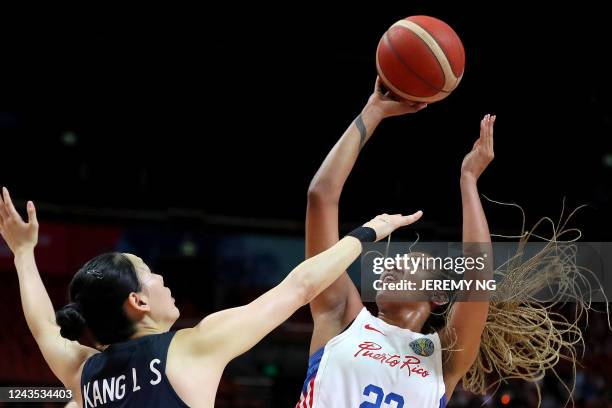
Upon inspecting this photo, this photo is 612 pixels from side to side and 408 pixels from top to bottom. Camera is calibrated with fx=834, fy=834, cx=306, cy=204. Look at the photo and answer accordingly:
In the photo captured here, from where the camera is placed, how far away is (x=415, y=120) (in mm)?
10234

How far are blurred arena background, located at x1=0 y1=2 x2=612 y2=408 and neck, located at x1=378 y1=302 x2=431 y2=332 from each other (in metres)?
5.83

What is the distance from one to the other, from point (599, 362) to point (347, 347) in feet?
24.7

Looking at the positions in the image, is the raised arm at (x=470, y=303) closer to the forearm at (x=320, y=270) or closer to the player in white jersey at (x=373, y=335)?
the player in white jersey at (x=373, y=335)

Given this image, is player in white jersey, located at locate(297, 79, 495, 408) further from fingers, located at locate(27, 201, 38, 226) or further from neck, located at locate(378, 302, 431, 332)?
fingers, located at locate(27, 201, 38, 226)

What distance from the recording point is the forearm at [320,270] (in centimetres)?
224

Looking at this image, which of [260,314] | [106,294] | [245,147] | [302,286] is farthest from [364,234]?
[245,147]

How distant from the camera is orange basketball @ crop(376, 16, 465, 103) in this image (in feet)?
10.5

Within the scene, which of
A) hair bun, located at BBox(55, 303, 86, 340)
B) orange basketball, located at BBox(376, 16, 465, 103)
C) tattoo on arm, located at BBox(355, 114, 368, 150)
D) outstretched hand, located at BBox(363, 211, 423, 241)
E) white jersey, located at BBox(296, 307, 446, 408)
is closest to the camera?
hair bun, located at BBox(55, 303, 86, 340)

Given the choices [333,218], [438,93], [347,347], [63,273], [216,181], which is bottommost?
[63,273]

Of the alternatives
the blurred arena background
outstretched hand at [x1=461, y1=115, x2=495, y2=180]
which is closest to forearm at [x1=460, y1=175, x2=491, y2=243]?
outstretched hand at [x1=461, y1=115, x2=495, y2=180]

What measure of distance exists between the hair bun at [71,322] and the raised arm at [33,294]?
0.21 ft

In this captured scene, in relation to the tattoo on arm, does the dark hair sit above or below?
below

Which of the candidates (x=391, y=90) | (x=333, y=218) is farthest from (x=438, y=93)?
(x=333, y=218)

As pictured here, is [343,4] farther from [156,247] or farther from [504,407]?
[504,407]
